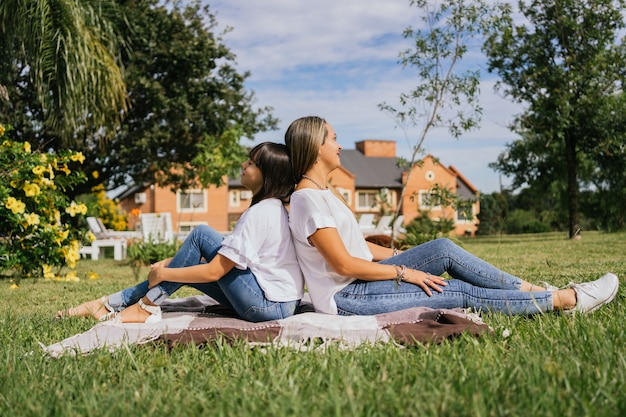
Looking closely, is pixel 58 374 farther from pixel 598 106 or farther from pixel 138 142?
pixel 598 106

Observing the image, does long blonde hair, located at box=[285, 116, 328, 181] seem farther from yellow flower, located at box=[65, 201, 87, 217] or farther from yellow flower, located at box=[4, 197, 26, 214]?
yellow flower, located at box=[65, 201, 87, 217]

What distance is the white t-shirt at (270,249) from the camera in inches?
151

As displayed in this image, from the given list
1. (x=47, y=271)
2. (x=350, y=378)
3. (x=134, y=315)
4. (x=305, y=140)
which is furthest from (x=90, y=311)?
(x=47, y=271)

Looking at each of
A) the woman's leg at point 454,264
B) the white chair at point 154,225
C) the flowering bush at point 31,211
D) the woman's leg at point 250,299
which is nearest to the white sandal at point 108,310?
the woman's leg at point 250,299

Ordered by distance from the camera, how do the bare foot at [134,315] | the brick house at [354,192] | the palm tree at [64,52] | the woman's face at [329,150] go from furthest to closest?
1. the brick house at [354,192]
2. the palm tree at [64,52]
3. the bare foot at [134,315]
4. the woman's face at [329,150]

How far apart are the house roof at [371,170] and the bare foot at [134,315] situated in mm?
46228

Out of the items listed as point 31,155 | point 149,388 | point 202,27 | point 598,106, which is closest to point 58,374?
point 149,388

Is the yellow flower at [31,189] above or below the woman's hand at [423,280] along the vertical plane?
above

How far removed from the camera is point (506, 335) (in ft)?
10.8

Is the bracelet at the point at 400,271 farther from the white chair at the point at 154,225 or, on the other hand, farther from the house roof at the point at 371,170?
the house roof at the point at 371,170

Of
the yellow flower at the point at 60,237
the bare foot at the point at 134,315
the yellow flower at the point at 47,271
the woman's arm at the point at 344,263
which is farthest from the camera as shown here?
the yellow flower at the point at 47,271

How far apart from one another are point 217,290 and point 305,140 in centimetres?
111

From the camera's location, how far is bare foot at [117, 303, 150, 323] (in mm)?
4150

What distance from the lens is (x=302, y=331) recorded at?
352 centimetres
